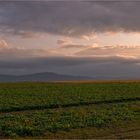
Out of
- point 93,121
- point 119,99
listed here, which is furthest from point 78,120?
point 119,99

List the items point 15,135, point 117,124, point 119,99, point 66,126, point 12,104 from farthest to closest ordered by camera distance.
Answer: point 119,99 → point 12,104 → point 117,124 → point 66,126 → point 15,135

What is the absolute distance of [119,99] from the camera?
42844mm

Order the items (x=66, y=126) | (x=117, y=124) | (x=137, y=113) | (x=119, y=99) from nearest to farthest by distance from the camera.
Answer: (x=66, y=126)
(x=117, y=124)
(x=137, y=113)
(x=119, y=99)

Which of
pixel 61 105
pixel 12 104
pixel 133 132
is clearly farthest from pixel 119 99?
pixel 133 132

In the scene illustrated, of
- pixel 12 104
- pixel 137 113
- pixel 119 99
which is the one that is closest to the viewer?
pixel 137 113

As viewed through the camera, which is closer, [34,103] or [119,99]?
[34,103]

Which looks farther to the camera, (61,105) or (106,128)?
(61,105)

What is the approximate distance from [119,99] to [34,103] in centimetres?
1102

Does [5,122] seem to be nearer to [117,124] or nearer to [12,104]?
[117,124]

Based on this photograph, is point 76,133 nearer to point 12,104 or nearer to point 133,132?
point 133,132

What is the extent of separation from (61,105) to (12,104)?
4478 mm

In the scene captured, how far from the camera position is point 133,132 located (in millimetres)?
20875

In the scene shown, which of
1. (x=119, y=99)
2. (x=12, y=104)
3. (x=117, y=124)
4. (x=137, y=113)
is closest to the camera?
(x=117, y=124)

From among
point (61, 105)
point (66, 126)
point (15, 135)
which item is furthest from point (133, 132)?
point (61, 105)
